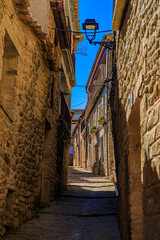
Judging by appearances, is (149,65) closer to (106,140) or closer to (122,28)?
(122,28)

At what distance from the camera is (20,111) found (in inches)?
231

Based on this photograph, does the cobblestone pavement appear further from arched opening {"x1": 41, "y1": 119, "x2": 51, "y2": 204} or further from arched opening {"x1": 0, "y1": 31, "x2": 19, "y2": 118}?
arched opening {"x1": 0, "y1": 31, "x2": 19, "y2": 118}

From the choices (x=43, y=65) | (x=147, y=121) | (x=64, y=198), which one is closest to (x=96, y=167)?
(x=64, y=198)

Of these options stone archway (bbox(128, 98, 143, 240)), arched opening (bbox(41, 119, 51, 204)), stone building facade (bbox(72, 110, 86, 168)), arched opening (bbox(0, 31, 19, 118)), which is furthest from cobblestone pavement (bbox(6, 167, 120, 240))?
stone building facade (bbox(72, 110, 86, 168))

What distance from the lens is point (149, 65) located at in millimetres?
3244

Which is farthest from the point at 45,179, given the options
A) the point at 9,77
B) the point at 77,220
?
the point at 9,77

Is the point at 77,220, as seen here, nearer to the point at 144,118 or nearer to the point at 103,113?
the point at 144,118

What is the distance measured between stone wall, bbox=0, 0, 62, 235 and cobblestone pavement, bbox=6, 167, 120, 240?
13.3 inches

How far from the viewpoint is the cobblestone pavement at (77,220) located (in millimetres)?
5738

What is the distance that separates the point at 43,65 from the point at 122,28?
2.72 m

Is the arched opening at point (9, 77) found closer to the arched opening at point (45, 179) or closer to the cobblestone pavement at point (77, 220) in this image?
the cobblestone pavement at point (77, 220)

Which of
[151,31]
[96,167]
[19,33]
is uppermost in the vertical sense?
[19,33]

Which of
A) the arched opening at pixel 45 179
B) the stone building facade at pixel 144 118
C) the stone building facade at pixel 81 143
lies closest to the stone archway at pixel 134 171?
the stone building facade at pixel 144 118

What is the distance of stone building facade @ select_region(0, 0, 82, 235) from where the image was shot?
508 centimetres
